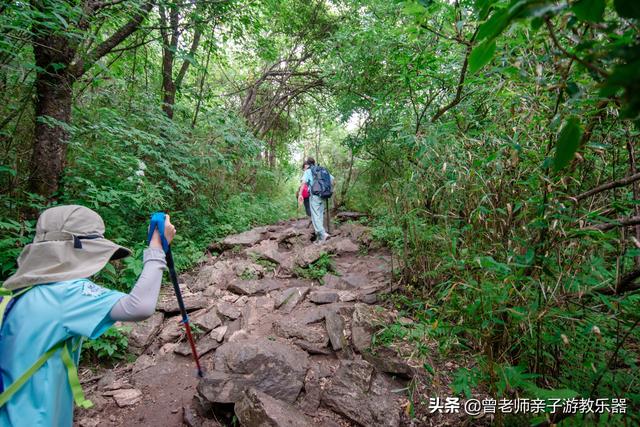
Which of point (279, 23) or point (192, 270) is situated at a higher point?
point (279, 23)

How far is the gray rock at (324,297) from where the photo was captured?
13.6ft

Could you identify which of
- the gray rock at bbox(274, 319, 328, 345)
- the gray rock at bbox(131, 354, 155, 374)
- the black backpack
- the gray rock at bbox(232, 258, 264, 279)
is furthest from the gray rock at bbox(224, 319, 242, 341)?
the black backpack

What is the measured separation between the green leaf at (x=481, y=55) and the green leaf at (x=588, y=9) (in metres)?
0.24

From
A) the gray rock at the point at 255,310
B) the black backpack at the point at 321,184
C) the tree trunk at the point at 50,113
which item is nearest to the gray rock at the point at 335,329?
the gray rock at the point at 255,310

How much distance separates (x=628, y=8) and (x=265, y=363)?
3.19 metres

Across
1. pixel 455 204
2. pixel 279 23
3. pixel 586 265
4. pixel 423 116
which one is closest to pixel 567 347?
pixel 586 265

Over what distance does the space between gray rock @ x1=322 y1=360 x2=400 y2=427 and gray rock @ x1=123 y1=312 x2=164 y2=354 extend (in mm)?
2319

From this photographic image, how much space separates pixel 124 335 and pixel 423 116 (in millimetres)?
4621

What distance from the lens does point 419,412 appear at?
239cm

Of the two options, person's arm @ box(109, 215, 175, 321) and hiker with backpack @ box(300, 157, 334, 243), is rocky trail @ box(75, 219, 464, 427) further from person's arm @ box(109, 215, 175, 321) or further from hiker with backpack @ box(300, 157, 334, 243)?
hiker with backpack @ box(300, 157, 334, 243)

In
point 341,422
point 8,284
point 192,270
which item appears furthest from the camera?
point 192,270

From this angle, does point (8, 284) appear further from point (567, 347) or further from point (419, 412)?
point (567, 347)

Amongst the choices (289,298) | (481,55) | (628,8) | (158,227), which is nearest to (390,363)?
(289,298)

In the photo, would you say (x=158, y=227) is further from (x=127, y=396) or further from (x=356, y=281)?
(x=356, y=281)
